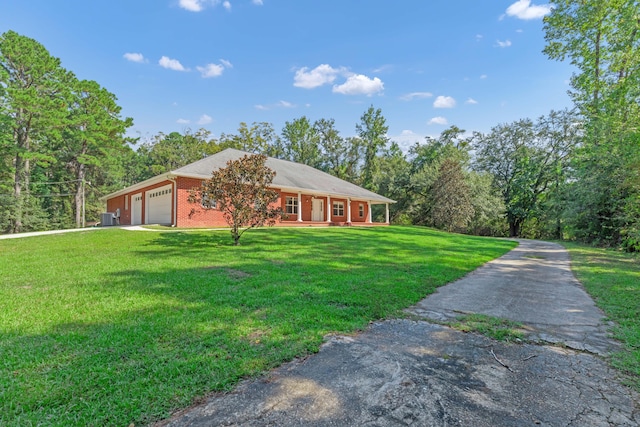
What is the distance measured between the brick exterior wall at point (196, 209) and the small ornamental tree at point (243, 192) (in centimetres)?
78

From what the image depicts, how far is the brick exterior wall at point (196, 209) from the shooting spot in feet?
49.2

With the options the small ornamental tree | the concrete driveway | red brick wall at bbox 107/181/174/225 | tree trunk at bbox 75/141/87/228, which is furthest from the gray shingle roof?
tree trunk at bbox 75/141/87/228

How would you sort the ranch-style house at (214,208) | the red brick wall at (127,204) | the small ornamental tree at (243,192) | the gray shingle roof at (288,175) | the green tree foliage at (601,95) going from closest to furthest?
the small ornamental tree at (243,192) < the green tree foliage at (601,95) < the ranch-style house at (214,208) < the gray shingle roof at (288,175) < the red brick wall at (127,204)

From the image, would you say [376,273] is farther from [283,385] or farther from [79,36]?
[79,36]

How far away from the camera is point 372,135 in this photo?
133ft

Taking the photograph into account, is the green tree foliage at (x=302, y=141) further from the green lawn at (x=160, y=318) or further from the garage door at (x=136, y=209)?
the green lawn at (x=160, y=318)

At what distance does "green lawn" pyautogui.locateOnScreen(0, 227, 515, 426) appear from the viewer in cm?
204

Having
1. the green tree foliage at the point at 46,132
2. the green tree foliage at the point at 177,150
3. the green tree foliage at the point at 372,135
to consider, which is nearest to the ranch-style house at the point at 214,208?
the green tree foliage at the point at 46,132

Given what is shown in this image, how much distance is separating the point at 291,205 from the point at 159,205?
802 cm

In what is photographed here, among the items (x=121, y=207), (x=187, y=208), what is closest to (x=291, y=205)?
(x=187, y=208)

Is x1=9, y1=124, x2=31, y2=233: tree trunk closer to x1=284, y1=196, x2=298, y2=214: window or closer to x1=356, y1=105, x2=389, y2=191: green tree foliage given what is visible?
x1=284, y1=196, x2=298, y2=214: window

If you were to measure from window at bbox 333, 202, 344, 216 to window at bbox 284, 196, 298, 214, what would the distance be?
406 cm

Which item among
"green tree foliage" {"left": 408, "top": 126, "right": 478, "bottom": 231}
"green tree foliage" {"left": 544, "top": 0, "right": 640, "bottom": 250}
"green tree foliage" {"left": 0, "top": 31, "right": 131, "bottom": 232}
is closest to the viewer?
"green tree foliage" {"left": 544, "top": 0, "right": 640, "bottom": 250}

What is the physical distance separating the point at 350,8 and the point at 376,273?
12.5 metres
